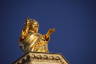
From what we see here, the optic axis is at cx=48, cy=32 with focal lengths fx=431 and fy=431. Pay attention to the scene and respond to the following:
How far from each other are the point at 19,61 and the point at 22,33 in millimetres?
1743

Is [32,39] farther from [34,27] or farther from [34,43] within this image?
[34,27]

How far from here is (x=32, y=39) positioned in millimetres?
21719

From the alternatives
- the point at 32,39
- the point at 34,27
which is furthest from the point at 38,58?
the point at 34,27

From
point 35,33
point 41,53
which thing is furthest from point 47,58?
point 35,33

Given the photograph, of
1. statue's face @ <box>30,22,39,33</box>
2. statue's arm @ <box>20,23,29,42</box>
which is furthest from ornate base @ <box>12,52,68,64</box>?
statue's face @ <box>30,22,39,33</box>

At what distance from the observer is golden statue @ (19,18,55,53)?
21609 millimetres

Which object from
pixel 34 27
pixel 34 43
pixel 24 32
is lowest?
pixel 34 43

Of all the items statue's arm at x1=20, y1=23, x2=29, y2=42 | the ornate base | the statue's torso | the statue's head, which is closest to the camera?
the ornate base

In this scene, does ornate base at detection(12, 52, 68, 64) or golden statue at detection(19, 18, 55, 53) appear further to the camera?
golden statue at detection(19, 18, 55, 53)

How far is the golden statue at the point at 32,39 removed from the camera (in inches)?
851

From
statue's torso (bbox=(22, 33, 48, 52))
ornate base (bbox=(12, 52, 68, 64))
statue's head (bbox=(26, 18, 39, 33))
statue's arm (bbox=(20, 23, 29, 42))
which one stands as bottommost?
ornate base (bbox=(12, 52, 68, 64))

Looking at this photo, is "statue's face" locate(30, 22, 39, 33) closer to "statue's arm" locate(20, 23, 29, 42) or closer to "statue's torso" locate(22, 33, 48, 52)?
"statue's arm" locate(20, 23, 29, 42)

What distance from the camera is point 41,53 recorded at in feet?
68.6

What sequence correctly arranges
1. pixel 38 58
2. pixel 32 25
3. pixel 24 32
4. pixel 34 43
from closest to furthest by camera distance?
pixel 38 58 < pixel 34 43 < pixel 24 32 < pixel 32 25
